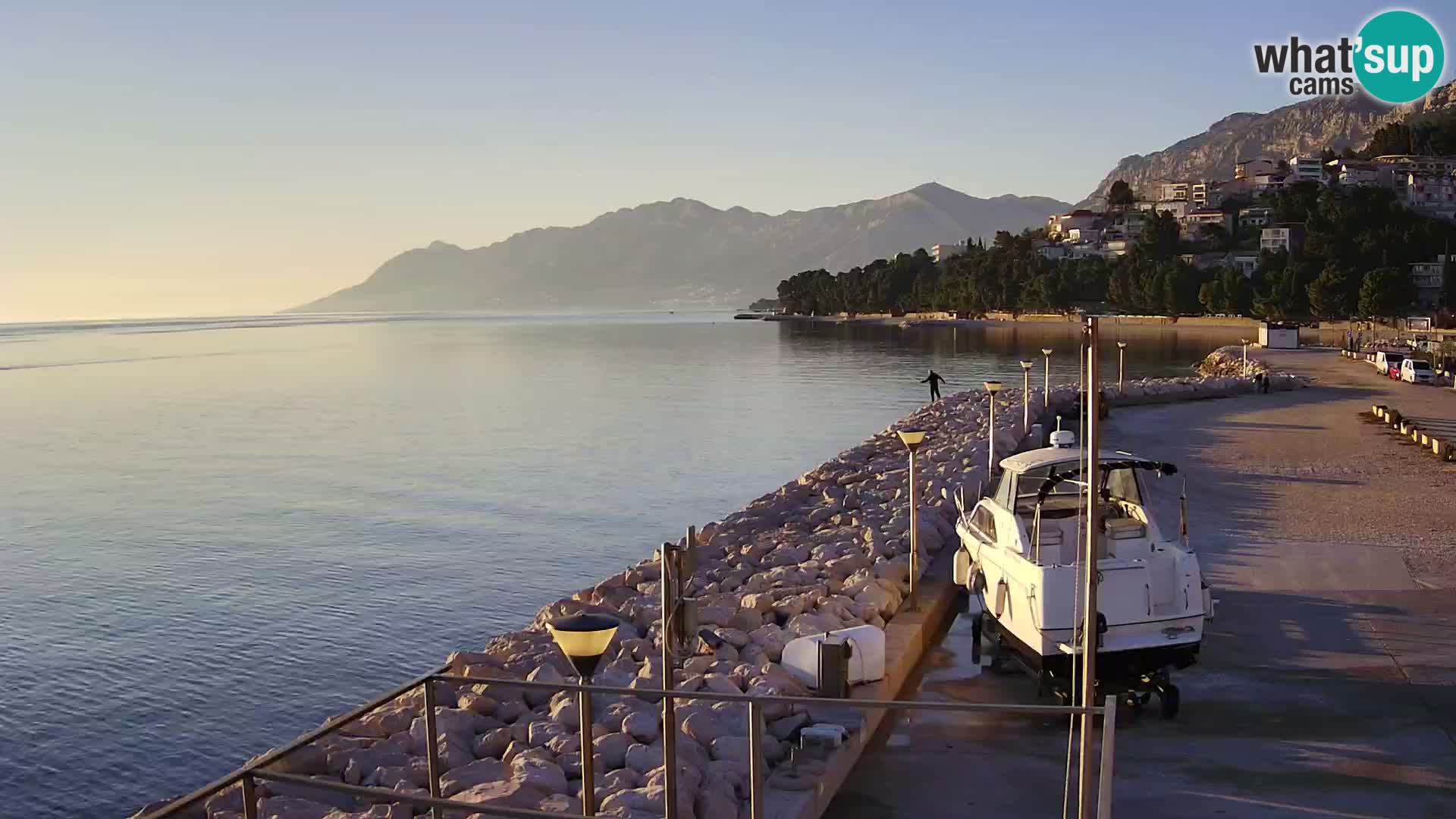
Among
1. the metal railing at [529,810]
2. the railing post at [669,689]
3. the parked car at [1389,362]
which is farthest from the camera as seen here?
the parked car at [1389,362]

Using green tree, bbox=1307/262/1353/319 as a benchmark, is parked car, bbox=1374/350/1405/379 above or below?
below

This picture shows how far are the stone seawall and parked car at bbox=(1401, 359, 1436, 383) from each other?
1241 inches

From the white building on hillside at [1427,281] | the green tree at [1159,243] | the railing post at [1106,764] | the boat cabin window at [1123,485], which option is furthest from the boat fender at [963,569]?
the green tree at [1159,243]

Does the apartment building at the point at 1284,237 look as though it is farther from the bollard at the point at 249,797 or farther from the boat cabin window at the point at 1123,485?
the bollard at the point at 249,797

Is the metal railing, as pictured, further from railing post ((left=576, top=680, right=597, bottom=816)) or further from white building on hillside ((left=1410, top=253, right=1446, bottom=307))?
white building on hillside ((left=1410, top=253, right=1446, bottom=307))

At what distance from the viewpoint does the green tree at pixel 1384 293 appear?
103 m

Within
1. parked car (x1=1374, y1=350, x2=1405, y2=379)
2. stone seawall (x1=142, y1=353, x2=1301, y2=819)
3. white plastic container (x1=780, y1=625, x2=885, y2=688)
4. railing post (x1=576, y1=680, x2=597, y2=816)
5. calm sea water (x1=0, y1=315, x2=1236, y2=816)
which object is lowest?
calm sea water (x1=0, y1=315, x2=1236, y2=816)

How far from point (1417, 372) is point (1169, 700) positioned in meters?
40.3

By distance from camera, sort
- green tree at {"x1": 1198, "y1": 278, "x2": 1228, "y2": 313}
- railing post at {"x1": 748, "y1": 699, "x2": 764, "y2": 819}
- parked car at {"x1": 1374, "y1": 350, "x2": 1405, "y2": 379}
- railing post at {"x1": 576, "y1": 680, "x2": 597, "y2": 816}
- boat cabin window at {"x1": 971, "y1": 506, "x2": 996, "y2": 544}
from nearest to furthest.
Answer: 1. railing post at {"x1": 748, "y1": 699, "x2": 764, "y2": 819}
2. railing post at {"x1": 576, "y1": 680, "x2": 597, "y2": 816}
3. boat cabin window at {"x1": 971, "y1": 506, "x2": 996, "y2": 544}
4. parked car at {"x1": 1374, "y1": 350, "x2": 1405, "y2": 379}
5. green tree at {"x1": 1198, "y1": 278, "x2": 1228, "y2": 313}

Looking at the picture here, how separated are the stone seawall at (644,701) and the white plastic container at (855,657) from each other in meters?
0.14

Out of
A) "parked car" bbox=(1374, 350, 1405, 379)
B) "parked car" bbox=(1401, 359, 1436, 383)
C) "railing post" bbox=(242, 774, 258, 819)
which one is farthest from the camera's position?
"parked car" bbox=(1374, 350, 1405, 379)

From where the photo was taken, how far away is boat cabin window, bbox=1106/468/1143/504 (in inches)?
450

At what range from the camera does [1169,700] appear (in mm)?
9633

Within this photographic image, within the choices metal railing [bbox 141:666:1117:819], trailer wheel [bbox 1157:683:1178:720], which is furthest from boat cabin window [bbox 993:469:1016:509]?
metal railing [bbox 141:666:1117:819]
